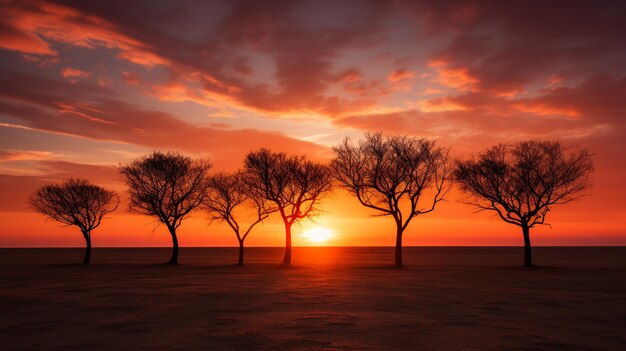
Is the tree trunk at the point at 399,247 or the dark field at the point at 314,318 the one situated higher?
the tree trunk at the point at 399,247

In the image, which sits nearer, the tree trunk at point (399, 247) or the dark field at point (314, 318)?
the dark field at point (314, 318)

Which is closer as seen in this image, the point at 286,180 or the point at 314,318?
the point at 314,318

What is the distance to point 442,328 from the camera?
14.9 meters

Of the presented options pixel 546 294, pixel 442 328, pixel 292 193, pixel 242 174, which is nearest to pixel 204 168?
pixel 242 174

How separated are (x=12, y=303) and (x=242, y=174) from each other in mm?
38479

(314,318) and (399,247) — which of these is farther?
(399,247)

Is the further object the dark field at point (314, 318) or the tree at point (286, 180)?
the tree at point (286, 180)

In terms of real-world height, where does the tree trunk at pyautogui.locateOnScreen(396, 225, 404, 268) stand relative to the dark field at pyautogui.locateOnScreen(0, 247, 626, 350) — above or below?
above

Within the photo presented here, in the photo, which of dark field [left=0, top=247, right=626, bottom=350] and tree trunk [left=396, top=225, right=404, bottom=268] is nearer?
dark field [left=0, top=247, right=626, bottom=350]

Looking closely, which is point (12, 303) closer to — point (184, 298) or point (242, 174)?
point (184, 298)

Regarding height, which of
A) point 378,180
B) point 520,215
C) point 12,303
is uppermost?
point 378,180

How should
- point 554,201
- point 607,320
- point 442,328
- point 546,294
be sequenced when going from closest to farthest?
point 442,328 < point 607,320 < point 546,294 < point 554,201

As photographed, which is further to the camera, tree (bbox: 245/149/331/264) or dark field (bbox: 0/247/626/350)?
tree (bbox: 245/149/331/264)

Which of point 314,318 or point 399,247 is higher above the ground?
point 399,247
